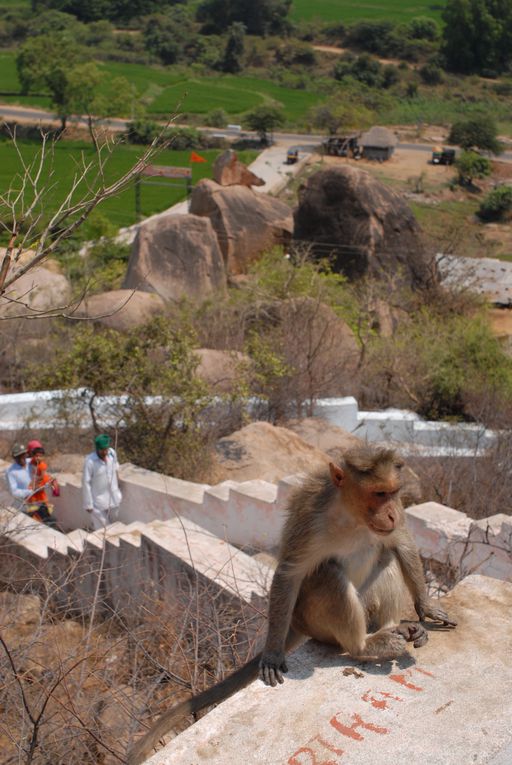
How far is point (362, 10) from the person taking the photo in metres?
101

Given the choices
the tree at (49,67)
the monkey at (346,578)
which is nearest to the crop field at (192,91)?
the tree at (49,67)

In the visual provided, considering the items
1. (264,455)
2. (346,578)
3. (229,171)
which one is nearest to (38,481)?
(264,455)

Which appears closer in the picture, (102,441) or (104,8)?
(102,441)

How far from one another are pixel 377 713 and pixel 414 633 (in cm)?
59

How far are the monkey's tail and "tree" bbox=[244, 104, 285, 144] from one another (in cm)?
5542

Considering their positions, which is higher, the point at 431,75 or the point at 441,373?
the point at 441,373

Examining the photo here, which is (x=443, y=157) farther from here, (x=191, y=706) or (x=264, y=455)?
(x=191, y=706)

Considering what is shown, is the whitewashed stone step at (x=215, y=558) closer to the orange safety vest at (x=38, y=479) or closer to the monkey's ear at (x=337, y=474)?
the orange safety vest at (x=38, y=479)

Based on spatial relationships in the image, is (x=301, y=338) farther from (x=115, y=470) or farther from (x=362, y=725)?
(x=362, y=725)

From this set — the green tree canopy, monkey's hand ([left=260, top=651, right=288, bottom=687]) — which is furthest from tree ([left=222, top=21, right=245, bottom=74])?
monkey's hand ([left=260, top=651, right=288, bottom=687])

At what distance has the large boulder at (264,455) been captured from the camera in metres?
11.5

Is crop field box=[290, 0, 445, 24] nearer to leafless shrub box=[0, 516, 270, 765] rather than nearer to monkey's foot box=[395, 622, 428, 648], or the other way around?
leafless shrub box=[0, 516, 270, 765]

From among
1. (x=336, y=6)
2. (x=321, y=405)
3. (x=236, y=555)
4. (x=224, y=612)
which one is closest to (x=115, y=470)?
(x=236, y=555)

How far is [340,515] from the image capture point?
439cm
